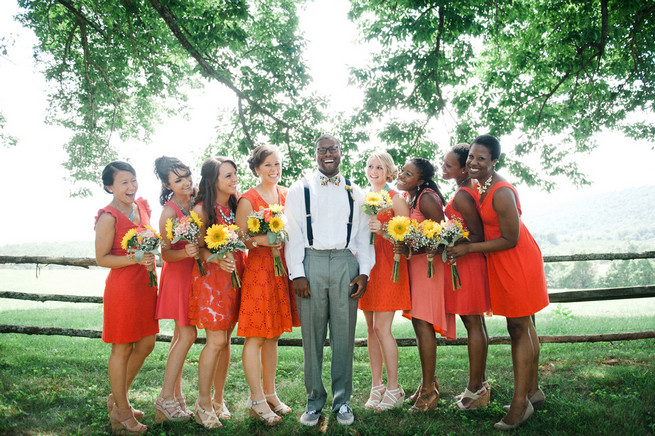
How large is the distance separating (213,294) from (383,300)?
184cm

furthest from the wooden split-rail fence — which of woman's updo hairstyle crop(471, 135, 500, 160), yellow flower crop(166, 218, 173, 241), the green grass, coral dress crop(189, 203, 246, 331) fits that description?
woman's updo hairstyle crop(471, 135, 500, 160)

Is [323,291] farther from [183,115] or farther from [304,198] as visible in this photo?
[183,115]

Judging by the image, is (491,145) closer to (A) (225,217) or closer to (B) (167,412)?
(A) (225,217)

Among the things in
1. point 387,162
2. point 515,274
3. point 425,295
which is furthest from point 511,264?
point 387,162

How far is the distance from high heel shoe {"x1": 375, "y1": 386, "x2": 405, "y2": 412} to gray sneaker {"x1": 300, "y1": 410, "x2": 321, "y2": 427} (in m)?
0.68

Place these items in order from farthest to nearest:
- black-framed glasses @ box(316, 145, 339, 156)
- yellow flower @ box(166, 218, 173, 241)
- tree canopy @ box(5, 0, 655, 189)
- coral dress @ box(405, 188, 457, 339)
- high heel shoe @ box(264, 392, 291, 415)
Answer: tree canopy @ box(5, 0, 655, 189) → high heel shoe @ box(264, 392, 291, 415) → coral dress @ box(405, 188, 457, 339) → black-framed glasses @ box(316, 145, 339, 156) → yellow flower @ box(166, 218, 173, 241)

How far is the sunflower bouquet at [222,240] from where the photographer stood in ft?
14.4

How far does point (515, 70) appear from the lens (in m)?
11.8

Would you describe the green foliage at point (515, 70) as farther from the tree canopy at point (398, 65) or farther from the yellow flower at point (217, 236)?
the yellow flower at point (217, 236)

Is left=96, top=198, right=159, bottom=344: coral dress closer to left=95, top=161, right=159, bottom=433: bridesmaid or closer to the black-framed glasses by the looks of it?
left=95, top=161, right=159, bottom=433: bridesmaid

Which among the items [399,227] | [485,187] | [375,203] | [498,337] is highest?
[485,187]

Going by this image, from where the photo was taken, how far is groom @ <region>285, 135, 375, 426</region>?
4.65 m

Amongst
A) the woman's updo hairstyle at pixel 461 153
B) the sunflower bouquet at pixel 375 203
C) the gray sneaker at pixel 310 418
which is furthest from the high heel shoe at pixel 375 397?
the woman's updo hairstyle at pixel 461 153

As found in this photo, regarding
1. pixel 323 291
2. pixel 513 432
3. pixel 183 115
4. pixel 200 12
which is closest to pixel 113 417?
pixel 323 291
